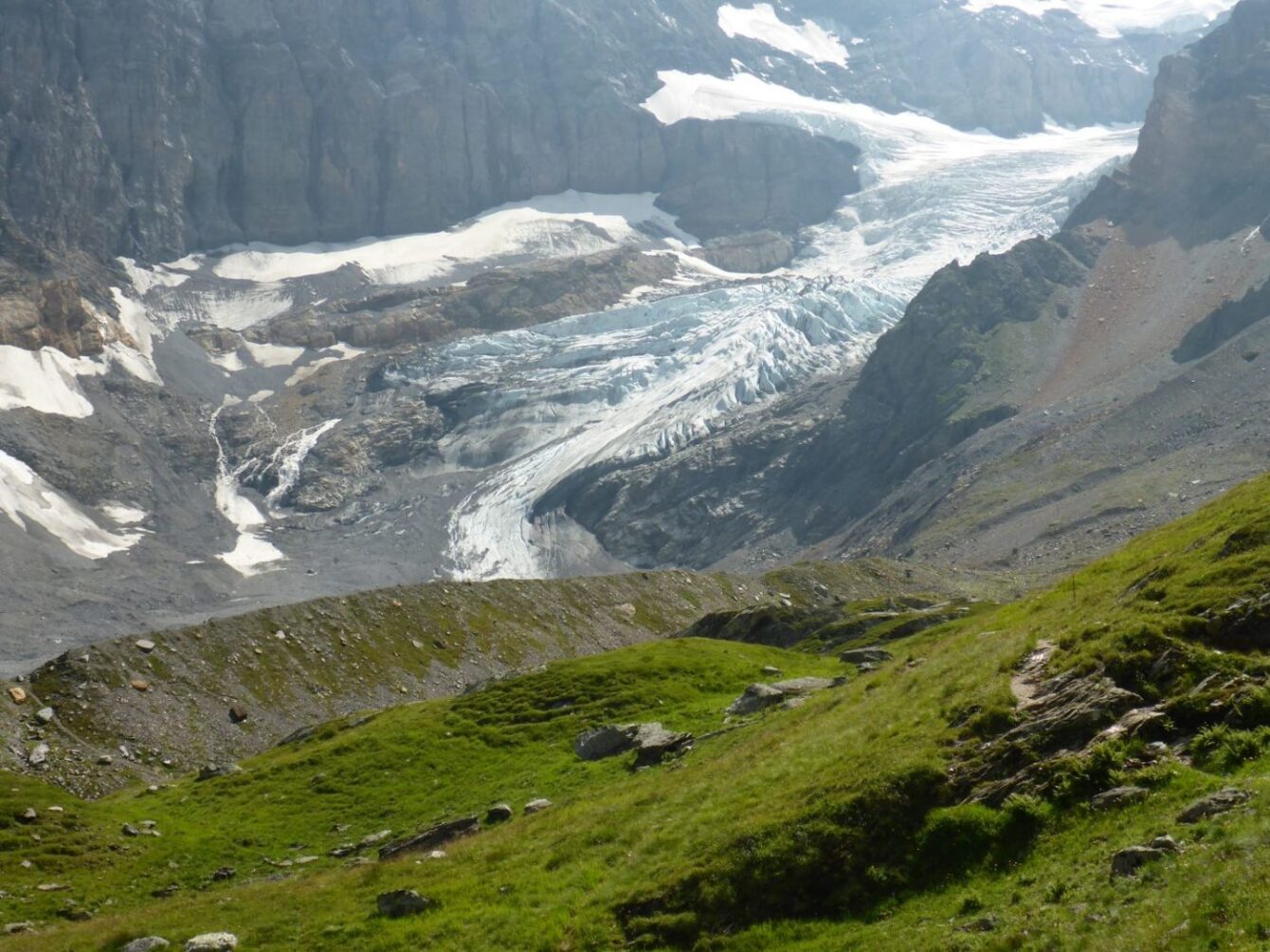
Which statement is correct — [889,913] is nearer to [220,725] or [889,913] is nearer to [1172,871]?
[1172,871]

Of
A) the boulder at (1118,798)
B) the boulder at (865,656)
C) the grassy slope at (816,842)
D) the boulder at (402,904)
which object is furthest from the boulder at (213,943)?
the boulder at (865,656)

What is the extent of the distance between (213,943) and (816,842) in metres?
14.3

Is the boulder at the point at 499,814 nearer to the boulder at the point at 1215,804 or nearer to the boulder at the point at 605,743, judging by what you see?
the boulder at the point at 605,743

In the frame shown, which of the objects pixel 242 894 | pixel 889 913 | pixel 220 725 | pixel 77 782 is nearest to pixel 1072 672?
pixel 889 913

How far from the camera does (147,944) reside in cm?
2955

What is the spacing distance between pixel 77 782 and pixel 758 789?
3997 cm

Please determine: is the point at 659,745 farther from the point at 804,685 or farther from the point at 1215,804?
the point at 1215,804

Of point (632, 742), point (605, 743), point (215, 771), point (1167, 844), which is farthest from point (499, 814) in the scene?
point (1167, 844)

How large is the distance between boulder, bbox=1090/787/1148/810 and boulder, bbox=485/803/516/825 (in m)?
20.9

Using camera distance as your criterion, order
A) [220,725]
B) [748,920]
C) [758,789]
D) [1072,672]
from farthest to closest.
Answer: [220,725]
[758,789]
[1072,672]
[748,920]

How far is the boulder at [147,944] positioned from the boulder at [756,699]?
2208cm

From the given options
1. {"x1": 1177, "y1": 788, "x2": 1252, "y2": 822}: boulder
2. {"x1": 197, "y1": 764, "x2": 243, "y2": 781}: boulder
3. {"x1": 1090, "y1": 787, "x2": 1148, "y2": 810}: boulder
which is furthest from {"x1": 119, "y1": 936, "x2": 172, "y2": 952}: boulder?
{"x1": 197, "y1": 764, "x2": 243, "y2": 781}: boulder

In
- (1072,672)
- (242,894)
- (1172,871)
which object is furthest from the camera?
(242,894)

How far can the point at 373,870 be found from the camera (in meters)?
33.6
